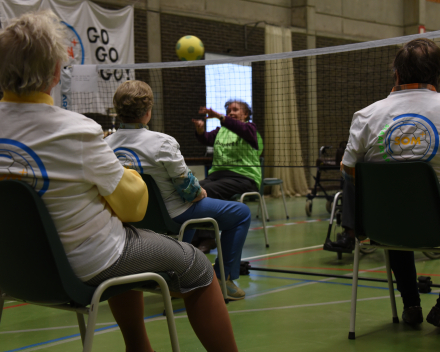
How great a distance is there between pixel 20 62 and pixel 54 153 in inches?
10.1

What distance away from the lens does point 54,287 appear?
4.50 ft

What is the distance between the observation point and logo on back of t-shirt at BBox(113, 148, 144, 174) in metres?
2.77

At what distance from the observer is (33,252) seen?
4.44ft

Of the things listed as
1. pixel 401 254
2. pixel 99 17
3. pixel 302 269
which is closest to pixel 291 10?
pixel 99 17

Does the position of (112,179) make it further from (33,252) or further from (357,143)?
(357,143)

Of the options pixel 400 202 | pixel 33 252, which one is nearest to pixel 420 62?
pixel 400 202

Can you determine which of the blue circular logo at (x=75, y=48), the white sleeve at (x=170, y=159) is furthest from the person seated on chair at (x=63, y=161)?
the blue circular logo at (x=75, y=48)

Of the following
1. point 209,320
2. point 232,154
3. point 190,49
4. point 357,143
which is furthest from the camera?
point 190,49

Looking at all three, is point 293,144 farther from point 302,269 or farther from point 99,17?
point 302,269

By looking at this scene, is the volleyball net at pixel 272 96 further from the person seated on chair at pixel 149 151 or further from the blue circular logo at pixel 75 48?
the person seated on chair at pixel 149 151

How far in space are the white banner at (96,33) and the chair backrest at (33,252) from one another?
21.1ft

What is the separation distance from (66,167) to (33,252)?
0.24 metres

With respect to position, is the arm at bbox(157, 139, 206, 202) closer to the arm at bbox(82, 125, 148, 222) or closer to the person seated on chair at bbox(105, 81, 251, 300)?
the person seated on chair at bbox(105, 81, 251, 300)

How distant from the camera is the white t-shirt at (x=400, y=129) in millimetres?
2240
